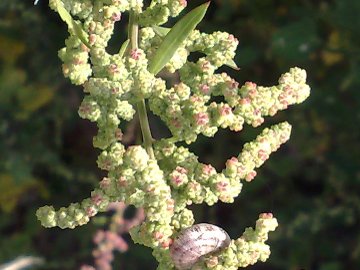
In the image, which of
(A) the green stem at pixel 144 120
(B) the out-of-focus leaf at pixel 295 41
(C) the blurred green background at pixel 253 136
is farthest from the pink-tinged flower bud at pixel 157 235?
(B) the out-of-focus leaf at pixel 295 41

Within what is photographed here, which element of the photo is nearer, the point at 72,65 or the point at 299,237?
the point at 72,65

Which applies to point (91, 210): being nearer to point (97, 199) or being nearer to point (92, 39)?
point (97, 199)

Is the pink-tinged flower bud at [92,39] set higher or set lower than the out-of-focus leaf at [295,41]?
lower

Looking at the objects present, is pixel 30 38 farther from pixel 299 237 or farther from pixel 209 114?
pixel 209 114

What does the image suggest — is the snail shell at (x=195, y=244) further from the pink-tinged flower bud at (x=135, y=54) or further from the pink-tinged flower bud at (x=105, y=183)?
the pink-tinged flower bud at (x=135, y=54)

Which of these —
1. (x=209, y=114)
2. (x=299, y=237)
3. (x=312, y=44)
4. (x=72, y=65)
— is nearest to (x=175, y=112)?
(x=209, y=114)
